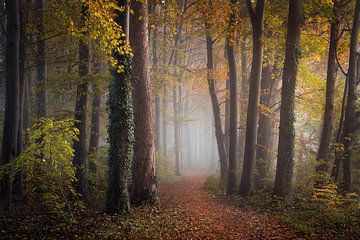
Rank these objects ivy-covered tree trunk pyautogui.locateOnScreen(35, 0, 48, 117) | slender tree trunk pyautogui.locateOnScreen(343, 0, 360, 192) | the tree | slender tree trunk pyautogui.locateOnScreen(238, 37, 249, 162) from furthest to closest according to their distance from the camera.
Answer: slender tree trunk pyautogui.locateOnScreen(238, 37, 249, 162)
ivy-covered tree trunk pyautogui.locateOnScreen(35, 0, 48, 117)
the tree
slender tree trunk pyautogui.locateOnScreen(343, 0, 360, 192)

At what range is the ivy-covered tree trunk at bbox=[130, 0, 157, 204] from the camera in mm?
11016

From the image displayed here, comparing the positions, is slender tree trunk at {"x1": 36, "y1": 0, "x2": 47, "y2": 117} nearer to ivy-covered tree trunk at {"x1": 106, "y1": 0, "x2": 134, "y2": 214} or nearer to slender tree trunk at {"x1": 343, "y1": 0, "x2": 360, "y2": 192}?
ivy-covered tree trunk at {"x1": 106, "y1": 0, "x2": 134, "y2": 214}

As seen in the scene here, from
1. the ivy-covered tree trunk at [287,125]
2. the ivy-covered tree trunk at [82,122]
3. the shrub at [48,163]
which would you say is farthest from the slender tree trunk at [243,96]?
the shrub at [48,163]

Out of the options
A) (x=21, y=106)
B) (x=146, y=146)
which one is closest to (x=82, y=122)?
(x=21, y=106)

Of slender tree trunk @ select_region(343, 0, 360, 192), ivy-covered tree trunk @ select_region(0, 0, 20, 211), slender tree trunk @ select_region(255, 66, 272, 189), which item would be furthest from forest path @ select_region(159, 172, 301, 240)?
ivy-covered tree trunk @ select_region(0, 0, 20, 211)

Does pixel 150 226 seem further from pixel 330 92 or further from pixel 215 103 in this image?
pixel 215 103

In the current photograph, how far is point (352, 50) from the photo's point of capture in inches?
444

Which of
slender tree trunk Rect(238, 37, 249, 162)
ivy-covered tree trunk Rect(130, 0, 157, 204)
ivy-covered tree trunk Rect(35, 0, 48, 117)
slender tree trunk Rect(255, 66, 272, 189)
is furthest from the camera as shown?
slender tree trunk Rect(238, 37, 249, 162)

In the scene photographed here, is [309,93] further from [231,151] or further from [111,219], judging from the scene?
[111,219]

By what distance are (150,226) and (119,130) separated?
3.07m

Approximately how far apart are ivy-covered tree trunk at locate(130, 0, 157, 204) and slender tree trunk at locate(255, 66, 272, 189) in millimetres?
6658

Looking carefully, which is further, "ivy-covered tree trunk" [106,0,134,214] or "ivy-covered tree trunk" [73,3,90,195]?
"ivy-covered tree trunk" [73,3,90,195]

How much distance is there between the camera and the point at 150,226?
27.5ft

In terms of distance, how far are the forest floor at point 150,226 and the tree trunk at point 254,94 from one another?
2518 mm
